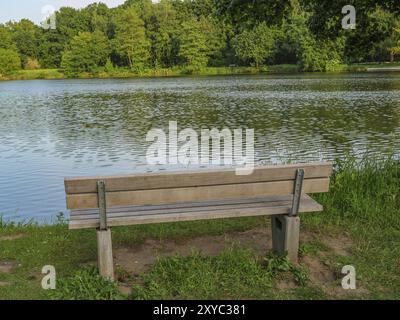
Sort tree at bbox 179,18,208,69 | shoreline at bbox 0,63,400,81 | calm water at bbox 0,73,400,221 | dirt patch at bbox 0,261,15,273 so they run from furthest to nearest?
tree at bbox 179,18,208,69, shoreline at bbox 0,63,400,81, calm water at bbox 0,73,400,221, dirt patch at bbox 0,261,15,273

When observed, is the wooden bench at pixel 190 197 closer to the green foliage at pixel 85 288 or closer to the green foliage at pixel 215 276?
the green foliage at pixel 85 288

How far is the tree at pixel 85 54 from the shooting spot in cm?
9244

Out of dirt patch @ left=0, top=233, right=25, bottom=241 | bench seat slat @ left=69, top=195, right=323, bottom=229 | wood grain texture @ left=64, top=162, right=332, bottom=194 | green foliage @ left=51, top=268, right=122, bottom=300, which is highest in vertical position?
wood grain texture @ left=64, top=162, right=332, bottom=194

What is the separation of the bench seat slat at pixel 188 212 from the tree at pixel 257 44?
80.1 meters

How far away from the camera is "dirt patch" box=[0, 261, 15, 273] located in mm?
5192

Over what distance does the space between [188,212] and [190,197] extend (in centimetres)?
21

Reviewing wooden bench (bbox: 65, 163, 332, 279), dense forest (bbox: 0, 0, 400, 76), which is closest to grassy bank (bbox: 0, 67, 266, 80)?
dense forest (bbox: 0, 0, 400, 76)

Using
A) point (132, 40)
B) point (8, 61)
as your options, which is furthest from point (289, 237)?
point (8, 61)

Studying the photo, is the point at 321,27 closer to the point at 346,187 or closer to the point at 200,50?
the point at 346,187

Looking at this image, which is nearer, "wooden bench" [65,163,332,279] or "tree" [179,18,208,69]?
"wooden bench" [65,163,332,279]

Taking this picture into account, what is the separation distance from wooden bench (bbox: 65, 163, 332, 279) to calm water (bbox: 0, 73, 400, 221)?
597 cm

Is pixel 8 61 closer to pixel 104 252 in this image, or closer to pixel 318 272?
pixel 104 252

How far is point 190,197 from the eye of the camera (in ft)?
15.2

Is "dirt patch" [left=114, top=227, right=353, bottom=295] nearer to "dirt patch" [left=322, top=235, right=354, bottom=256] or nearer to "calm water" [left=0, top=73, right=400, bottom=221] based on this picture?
"dirt patch" [left=322, top=235, right=354, bottom=256]
